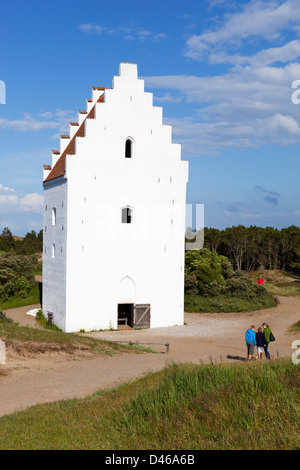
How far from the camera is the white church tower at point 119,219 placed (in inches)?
1049

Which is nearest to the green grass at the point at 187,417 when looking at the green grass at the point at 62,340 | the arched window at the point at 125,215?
the green grass at the point at 62,340

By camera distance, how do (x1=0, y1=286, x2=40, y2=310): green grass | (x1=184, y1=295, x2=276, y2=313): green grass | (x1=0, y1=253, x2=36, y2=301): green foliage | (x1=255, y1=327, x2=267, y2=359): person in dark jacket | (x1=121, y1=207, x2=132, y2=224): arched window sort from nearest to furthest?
(x1=255, y1=327, x2=267, y2=359): person in dark jacket, (x1=121, y1=207, x2=132, y2=224): arched window, (x1=184, y1=295, x2=276, y2=313): green grass, (x1=0, y1=286, x2=40, y2=310): green grass, (x1=0, y1=253, x2=36, y2=301): green foliage

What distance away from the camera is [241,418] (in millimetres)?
7988

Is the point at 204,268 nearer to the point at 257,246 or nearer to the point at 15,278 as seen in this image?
the point at 15,278

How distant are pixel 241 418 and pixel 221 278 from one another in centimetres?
3262

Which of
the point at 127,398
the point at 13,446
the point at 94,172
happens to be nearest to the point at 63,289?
the point at 94,172

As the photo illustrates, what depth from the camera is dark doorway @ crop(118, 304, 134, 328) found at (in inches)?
1170

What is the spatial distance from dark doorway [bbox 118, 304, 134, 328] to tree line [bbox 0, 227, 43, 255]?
40.1 meters

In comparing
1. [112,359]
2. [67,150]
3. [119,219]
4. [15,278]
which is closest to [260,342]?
[112,359]

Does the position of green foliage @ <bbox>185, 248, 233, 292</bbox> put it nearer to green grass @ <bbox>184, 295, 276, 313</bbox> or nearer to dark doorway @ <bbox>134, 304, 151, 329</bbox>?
green grass @ <bbox>184, 295, 276, 313</bbox>

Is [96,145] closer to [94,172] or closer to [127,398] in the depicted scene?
[94,172]

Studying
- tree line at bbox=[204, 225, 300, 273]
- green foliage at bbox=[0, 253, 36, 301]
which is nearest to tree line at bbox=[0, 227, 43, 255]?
green foliage at bbox=[0, 253, 36, 301]
